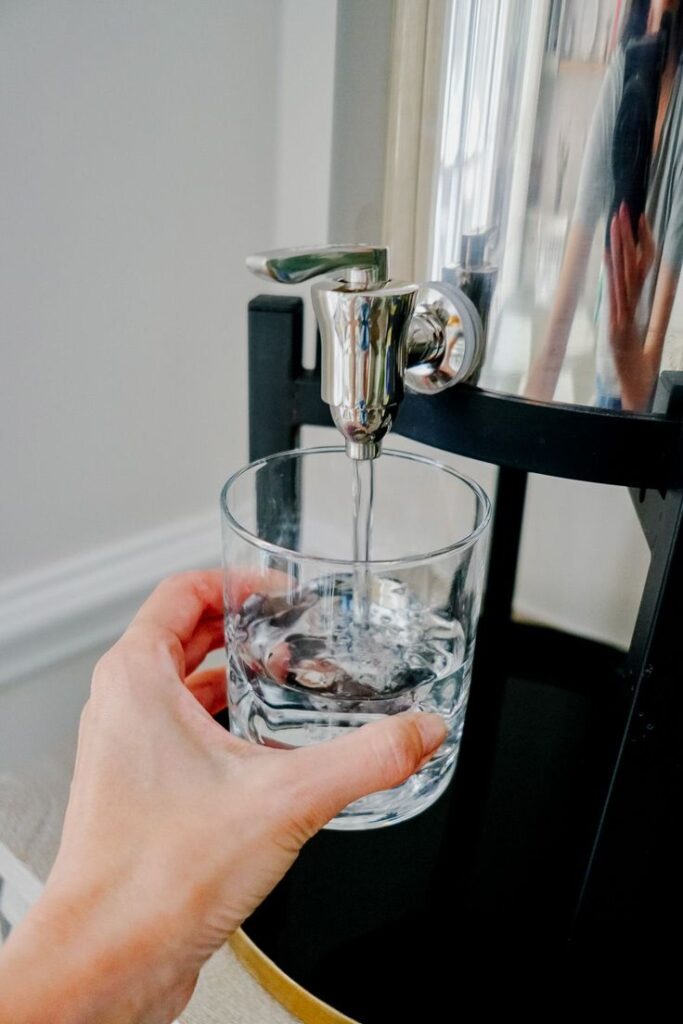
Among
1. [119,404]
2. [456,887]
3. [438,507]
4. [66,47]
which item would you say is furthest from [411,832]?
[66,47]

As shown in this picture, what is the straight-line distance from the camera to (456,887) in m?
0.44

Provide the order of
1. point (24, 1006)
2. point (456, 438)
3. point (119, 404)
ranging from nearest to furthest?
point (24, 1006) < point (456, 438) < point (119, 404)

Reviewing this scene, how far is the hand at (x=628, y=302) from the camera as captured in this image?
0.32 m

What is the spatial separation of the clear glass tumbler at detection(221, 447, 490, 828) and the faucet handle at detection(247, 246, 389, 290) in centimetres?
9

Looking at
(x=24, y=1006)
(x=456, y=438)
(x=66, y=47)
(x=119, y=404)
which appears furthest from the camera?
(x=119, y=404)

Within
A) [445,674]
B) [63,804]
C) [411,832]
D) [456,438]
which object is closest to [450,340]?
[456,438]

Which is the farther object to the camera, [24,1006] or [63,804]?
[63,804]

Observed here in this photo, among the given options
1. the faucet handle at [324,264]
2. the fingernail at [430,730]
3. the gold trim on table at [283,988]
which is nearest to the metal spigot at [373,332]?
the faucet handle at [324,264]

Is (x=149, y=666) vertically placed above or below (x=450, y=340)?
below

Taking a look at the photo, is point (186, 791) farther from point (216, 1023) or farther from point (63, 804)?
point (63, 804)

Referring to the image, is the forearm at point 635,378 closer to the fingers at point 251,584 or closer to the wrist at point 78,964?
the fingers at point 251,584

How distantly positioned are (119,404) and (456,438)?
31 cm

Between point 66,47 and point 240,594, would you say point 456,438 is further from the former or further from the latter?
point 66,47

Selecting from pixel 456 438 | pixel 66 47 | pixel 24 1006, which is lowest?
pixel 24 1006
